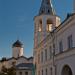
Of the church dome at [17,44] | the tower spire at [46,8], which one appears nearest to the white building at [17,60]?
the church dome at [17,44]

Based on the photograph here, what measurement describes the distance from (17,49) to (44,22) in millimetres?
35198

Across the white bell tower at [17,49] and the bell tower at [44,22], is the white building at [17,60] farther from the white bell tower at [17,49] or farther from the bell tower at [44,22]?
the bell tower at [44,22]

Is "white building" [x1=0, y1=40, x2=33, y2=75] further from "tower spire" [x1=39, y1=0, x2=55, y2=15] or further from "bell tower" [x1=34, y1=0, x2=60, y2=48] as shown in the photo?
"tower spire" [x1=39, y1=0, x2=55, y2=15]

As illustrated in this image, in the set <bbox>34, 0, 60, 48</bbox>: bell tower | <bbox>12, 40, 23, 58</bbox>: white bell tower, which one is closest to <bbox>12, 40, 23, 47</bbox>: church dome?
<bbox>12, 40, 23, 58</bbox>: white bell tower

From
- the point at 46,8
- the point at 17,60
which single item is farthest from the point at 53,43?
the point at 17,60

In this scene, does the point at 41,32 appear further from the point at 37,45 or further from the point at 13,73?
the point at 13,73

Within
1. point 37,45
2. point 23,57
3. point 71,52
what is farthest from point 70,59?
point 23,57

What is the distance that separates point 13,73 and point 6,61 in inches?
753

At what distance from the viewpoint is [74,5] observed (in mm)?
20922

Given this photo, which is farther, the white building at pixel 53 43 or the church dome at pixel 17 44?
the church dome at pixel 17 44

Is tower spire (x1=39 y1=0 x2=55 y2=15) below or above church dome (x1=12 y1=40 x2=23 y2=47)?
below

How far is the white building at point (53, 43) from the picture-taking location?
863 inches

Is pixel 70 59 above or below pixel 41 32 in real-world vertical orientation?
below

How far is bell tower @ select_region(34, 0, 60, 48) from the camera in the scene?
128ft
